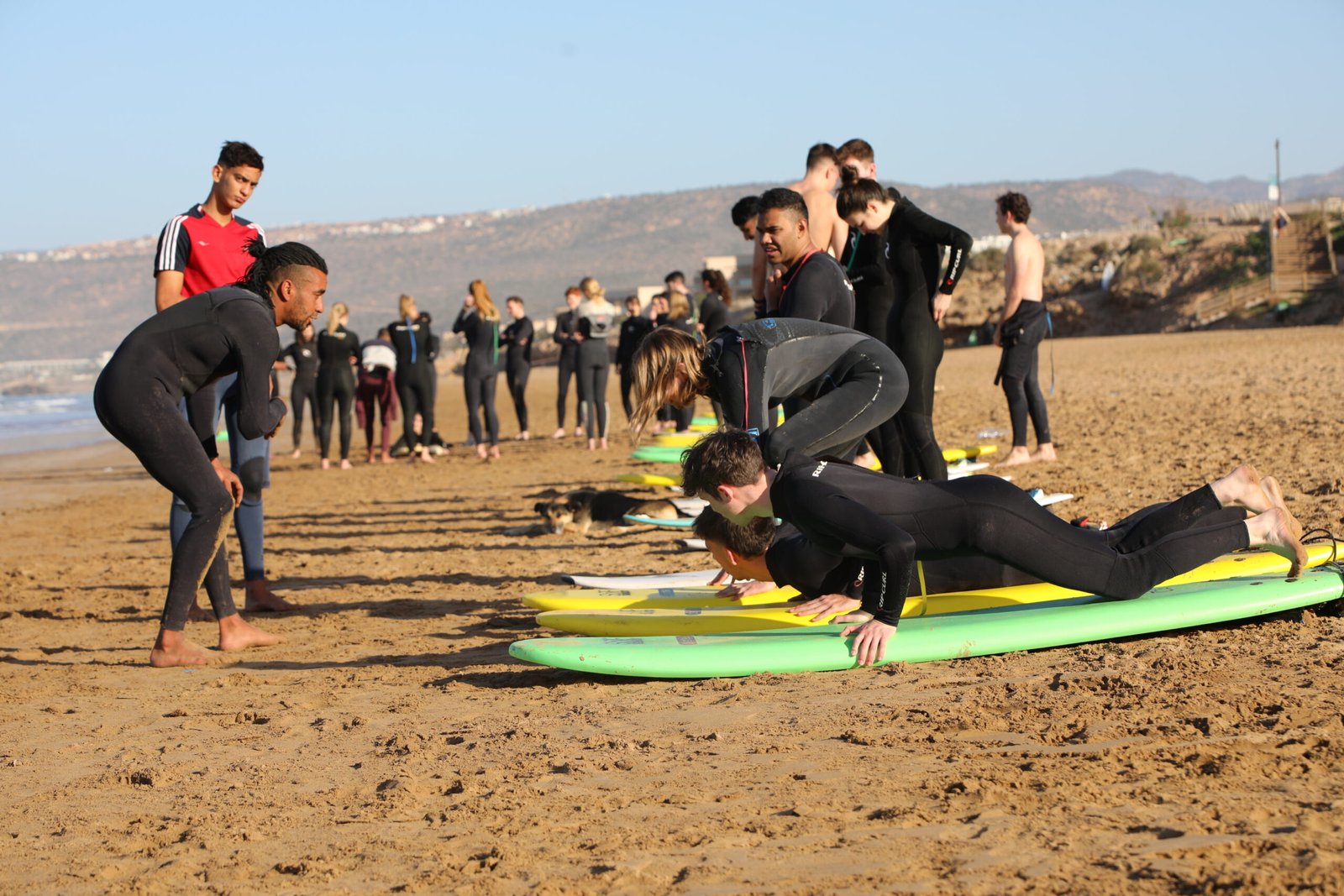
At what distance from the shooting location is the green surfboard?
4.23 metres

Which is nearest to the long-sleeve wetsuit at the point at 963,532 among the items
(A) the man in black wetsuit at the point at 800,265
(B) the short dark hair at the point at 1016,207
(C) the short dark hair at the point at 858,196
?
(A) the man in black wetsuit at the point at 800,265

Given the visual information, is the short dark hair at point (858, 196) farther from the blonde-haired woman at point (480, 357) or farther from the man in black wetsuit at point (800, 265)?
the blonde-haired woman at point (480, 357)

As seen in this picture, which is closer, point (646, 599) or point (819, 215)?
point (646, 599)

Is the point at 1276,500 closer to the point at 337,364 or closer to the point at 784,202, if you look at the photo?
the point at 784,202

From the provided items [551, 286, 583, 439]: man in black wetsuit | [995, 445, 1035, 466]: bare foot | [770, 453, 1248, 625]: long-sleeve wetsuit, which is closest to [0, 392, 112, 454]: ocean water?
Answer: [551, 286, 583, 439]: man in black wetsuit

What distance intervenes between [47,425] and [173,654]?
3145cm

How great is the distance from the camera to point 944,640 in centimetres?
425

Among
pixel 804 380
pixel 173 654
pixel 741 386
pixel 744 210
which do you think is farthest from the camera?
pixel 744 210

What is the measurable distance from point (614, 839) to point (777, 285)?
423 cm

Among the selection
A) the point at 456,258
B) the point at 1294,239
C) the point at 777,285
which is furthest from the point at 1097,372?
the point at 456,258

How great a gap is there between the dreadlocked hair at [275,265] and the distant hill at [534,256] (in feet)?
453

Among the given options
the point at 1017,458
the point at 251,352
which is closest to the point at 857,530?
the point at 251,352

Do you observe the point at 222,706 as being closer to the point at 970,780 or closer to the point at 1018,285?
the point at 970,780

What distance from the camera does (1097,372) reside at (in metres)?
20.7
